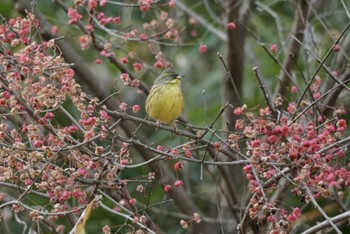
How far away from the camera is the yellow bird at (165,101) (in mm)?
6020

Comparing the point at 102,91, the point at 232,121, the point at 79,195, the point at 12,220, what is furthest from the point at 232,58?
the point at 79,195

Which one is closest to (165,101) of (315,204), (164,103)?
(164,103)

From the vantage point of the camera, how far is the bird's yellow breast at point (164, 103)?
6.02m

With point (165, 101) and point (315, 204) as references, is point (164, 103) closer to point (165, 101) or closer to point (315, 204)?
point (165, 101)

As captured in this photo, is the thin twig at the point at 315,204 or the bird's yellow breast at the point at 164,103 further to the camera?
the bird's yellow breast at the point at 164,103

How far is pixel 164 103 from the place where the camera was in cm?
602

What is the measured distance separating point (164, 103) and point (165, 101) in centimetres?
2

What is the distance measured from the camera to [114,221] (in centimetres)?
725

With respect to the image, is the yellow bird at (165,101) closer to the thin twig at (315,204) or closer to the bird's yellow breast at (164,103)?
the bird's yellow breast at (164,103)

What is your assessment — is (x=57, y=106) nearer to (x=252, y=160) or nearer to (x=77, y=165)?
(x=77, y=165)

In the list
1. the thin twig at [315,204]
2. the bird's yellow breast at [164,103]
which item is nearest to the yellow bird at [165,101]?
the bird's yellow breast at [164,103]

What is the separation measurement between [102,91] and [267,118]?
2.18 m

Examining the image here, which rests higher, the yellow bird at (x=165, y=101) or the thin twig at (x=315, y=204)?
the yellow bird at (x=165, y=101)

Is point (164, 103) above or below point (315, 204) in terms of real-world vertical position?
above
